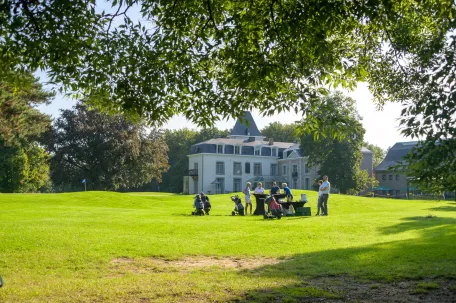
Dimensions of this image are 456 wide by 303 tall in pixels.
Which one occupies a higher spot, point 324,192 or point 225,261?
point 324,192

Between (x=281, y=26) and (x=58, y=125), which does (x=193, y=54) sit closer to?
(x=281, y=26)

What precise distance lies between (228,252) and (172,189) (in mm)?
80892

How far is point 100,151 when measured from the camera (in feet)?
191

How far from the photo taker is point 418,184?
735cm

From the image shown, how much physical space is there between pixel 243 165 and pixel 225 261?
68842mm

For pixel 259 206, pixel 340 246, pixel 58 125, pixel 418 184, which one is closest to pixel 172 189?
pixel 58 125

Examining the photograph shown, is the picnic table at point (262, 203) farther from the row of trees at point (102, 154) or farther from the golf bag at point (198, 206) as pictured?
the row of trees at point (102, 154)

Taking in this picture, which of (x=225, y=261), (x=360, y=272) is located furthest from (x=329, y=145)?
(x=360, y=272)

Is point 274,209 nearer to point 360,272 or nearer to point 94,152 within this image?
point 360,272

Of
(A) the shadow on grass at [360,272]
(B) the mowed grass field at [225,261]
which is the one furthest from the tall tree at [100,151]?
(A) the shadow on grass at [360,272]

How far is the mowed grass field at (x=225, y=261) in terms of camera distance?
8.30 metres

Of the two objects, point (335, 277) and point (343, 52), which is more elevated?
point (343, 52)

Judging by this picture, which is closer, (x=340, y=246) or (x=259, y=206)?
(x=340, y=246)

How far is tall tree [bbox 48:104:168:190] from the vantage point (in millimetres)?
57531
